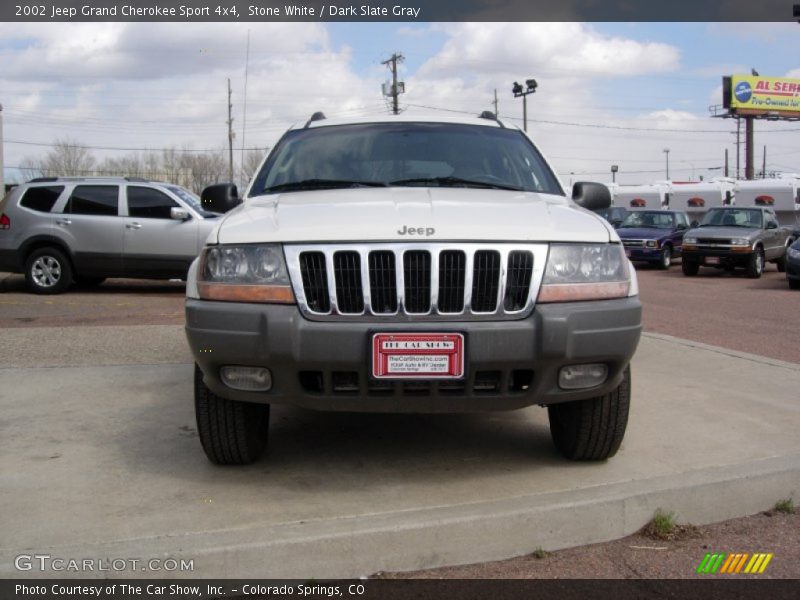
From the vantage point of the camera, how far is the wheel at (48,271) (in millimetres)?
13602

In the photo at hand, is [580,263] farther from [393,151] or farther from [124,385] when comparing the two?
[124,385]

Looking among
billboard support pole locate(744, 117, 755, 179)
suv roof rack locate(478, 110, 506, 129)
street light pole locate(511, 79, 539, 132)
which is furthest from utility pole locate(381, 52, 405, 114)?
suv roof rack locate(478, 110, 506, 129)

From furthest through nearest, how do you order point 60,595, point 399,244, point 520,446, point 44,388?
point 44,388, point 520,446, point 399,244, point 60,595

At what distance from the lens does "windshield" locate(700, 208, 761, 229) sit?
21.6 m

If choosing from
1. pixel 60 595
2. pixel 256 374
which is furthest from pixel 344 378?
pixel 60 595

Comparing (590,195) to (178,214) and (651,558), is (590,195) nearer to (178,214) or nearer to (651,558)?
(651,558)

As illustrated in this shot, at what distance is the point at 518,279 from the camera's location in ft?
11.9

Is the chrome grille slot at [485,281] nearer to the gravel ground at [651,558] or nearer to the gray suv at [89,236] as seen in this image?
the gravel ground at [651,558]

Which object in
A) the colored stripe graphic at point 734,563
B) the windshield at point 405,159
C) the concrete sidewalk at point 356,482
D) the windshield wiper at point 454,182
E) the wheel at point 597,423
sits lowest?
the colored stripe graphic at point 734,563

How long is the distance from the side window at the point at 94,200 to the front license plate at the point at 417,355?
1143 centimetres

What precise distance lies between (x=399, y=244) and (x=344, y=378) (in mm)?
603

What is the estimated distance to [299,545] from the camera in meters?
3.20

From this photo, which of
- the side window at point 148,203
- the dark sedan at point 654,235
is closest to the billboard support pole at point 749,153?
the dark sedan at point 654,235

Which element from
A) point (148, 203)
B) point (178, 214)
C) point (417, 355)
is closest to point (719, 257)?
point (178, 214)
